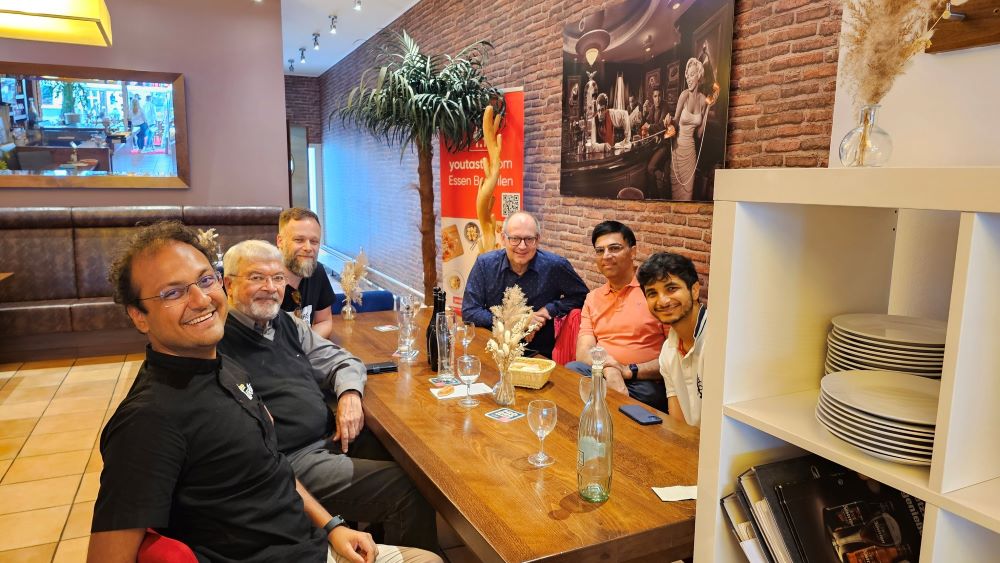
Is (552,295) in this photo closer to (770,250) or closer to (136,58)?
(770,250)

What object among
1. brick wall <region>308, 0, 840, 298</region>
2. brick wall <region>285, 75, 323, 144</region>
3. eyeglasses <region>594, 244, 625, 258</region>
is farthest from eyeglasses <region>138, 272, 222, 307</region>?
brick wall <region>285, 75, 323, 144</region>

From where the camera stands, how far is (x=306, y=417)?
220 cm

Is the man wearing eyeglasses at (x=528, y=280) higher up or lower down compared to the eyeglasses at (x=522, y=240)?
lower down

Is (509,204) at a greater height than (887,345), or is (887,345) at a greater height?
(509,204)

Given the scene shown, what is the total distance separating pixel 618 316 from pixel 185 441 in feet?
7.86

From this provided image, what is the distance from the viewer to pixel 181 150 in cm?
623

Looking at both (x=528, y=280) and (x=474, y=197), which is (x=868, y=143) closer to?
(x=528, y=280)

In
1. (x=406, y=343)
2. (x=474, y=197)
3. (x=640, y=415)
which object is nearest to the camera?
(x=640, y=415)

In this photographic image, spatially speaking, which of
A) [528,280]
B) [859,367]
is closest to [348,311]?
[528,280]

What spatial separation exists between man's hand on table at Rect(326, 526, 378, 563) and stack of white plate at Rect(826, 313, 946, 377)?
1.27m

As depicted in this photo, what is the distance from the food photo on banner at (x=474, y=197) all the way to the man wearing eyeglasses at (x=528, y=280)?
1276 millimetres

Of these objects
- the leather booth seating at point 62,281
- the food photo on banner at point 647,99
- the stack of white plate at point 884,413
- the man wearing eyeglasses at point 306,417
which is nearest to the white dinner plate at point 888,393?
the stack of white plate at point 884,413

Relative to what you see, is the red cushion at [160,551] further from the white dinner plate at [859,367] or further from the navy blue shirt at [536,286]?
the navy blue shirt at [536,286]

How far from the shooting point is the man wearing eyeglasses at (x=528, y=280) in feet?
12.6
